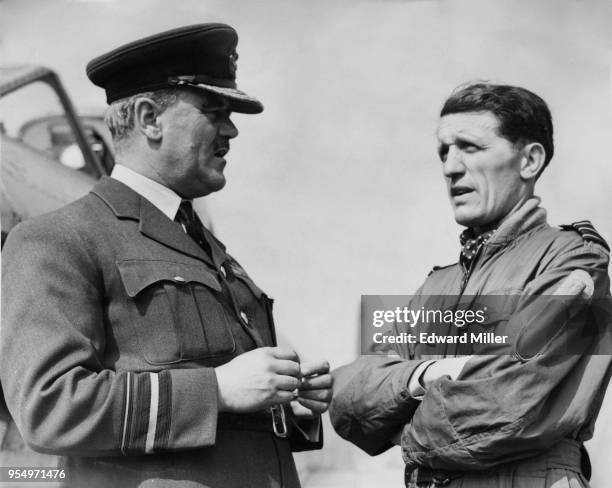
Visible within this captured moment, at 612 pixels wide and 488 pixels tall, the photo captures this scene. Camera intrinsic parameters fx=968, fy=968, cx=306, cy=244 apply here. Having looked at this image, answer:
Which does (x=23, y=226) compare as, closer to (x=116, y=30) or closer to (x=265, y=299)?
(x=265, y=299)

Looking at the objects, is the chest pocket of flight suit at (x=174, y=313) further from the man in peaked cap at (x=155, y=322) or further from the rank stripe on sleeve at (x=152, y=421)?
the rank stripe on sleeve at (x=152, y=421)

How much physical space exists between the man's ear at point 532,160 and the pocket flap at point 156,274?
0.88 meters

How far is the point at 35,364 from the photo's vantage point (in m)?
2.03

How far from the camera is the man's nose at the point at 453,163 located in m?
2.61

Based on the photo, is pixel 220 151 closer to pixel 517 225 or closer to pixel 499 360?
pixel 517 225

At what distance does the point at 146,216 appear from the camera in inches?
93.7

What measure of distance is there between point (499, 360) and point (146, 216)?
916mm

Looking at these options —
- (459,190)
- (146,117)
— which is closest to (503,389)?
(459,190)

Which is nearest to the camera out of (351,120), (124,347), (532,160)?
(124,347)

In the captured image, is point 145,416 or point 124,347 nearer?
point 145,416

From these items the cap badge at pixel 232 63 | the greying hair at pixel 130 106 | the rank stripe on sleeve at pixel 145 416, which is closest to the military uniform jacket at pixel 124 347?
the rank stripe on sleeve at pixel 145 416

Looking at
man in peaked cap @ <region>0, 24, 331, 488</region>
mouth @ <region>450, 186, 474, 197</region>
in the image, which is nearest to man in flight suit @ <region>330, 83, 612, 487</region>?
mouth @ <region>450, 186, 474, 197</region>

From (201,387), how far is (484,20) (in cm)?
153

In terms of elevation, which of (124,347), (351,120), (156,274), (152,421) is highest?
(351,120)
